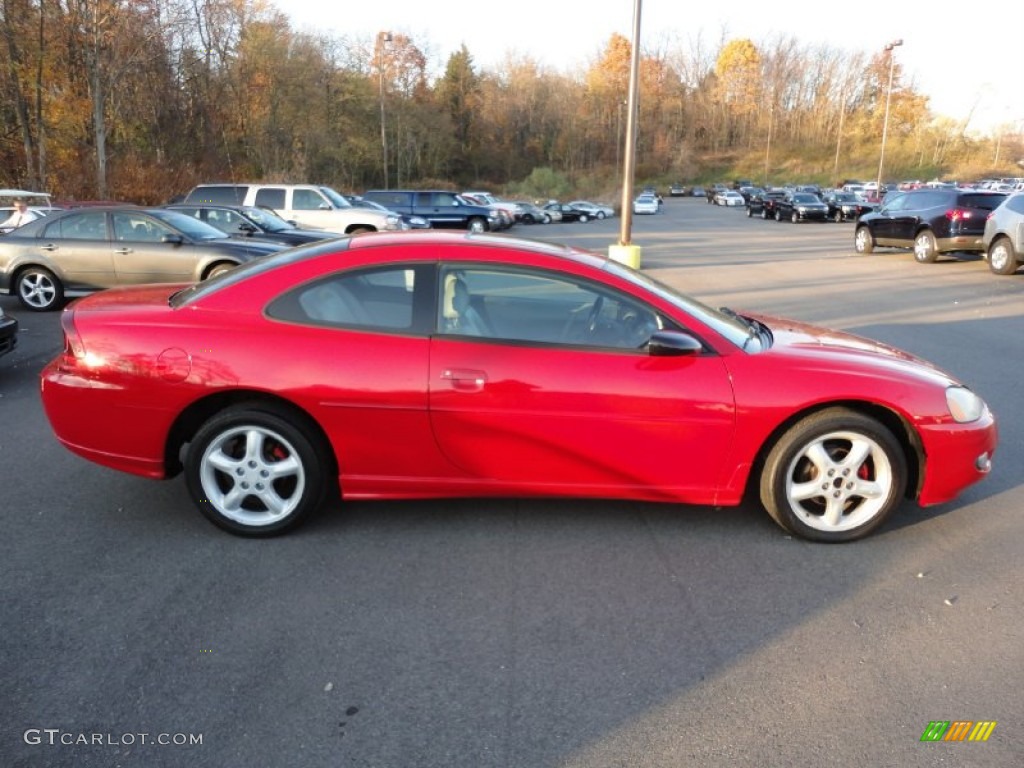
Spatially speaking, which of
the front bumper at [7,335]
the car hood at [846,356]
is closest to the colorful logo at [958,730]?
the car hood at [846,356]

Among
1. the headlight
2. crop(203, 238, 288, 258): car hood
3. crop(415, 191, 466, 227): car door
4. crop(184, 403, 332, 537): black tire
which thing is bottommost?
crop(184, 403, 332, 537): black tire

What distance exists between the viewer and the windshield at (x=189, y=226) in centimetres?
1082

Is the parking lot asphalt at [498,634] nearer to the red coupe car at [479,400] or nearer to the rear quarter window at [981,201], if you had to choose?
the red coupe car at [479,400]

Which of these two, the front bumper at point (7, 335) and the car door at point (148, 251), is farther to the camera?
the car door at point (148, 251)

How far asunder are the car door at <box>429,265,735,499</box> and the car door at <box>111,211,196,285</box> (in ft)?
26.3

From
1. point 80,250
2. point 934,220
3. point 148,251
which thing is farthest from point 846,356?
point 934,220

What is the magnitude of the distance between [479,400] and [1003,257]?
1549 centimetres

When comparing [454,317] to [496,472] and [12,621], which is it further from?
[12,621]

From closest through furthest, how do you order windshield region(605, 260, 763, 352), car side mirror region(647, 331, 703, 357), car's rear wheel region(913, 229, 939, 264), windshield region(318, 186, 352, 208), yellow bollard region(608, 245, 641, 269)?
car side mirror region(647, 331, 703, 357) < windshield region(605, 260, 763, 352) < yellow bollard region(608, 245, 641, 269) < car's rear wheel region(913, 229, 939, 264) < windshield region(318, 186, 352, 208)

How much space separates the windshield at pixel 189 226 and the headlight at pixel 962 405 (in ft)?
32.5

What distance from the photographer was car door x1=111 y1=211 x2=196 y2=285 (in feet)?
34.4

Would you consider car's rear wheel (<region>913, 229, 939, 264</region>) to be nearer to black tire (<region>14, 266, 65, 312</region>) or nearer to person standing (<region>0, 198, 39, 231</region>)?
black tire (<region>14, 266, 65, 312</region>)

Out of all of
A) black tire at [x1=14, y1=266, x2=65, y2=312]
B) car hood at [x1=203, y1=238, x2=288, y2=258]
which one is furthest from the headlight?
black tire at [x1=14, y1=266, x2=65, y2=312]

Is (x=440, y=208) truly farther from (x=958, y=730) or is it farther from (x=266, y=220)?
(x=958, y=730)
